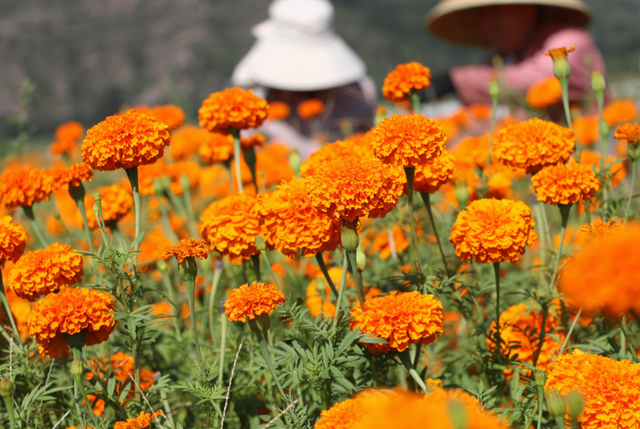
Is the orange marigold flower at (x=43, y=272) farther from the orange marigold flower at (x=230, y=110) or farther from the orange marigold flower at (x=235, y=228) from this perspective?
the orange marigold flower at (x=230, y=110)

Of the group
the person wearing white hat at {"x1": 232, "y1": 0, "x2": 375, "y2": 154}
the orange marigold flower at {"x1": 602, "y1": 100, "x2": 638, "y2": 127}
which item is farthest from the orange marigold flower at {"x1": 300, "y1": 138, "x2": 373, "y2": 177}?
the person wearing white hat at {"x1": 232, "y1": 0, "x2": 375, "y2": 154}

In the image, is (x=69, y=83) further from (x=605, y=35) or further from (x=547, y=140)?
(x=547, y=140)

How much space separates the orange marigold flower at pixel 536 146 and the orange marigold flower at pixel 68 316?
115cm

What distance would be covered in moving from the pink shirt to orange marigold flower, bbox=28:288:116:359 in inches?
143

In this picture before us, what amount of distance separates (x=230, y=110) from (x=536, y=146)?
93 cm

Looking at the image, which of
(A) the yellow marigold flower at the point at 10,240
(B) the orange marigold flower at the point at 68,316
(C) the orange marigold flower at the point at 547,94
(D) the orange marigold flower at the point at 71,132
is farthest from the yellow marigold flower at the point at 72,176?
(C) the orange marigold flower at the point at 547,94

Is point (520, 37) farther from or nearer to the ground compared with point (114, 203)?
farther from the ground

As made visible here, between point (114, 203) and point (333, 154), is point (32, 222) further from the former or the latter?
point (333, 154)

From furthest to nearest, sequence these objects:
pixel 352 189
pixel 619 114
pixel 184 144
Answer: pixel 619 114, pixel 184 144, pixel 352 189

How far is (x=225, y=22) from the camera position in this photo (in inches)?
1106

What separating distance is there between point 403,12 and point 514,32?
1891cm

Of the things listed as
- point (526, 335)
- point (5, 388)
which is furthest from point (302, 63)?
point (5, 388)

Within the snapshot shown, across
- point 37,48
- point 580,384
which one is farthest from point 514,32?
point 37,48

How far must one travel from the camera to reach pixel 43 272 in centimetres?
125
